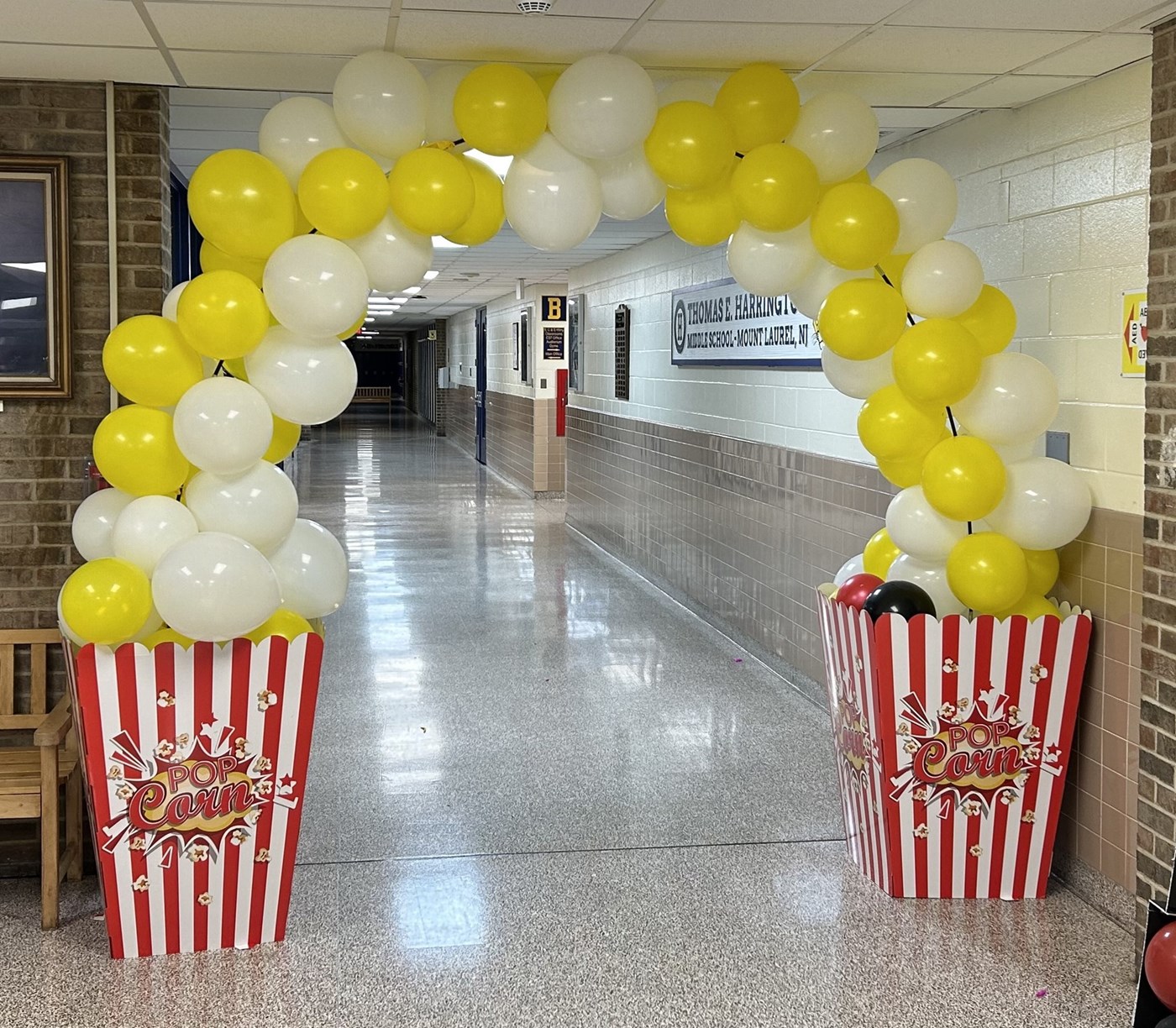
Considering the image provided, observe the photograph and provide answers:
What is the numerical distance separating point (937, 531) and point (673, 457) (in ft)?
16.3

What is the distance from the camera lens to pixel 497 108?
10.7ft

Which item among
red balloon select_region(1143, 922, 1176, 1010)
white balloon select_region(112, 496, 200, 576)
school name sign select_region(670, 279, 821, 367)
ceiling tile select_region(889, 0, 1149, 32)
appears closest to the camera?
red balloon select_region(1143, 922, 1176, 1010)

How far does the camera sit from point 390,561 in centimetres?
990

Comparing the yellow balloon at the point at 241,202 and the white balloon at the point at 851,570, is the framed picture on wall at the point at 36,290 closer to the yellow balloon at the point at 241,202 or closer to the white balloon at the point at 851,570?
the yellow balloon at the point at 241,202

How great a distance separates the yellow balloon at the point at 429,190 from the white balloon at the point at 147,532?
3.16ft

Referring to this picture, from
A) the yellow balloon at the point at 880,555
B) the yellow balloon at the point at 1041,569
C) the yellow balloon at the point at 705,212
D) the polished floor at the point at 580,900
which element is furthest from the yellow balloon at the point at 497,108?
the polished floor at the point at 580,900

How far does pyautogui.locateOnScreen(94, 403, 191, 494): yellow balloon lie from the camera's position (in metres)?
3.18

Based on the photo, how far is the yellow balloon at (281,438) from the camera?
3521 mm

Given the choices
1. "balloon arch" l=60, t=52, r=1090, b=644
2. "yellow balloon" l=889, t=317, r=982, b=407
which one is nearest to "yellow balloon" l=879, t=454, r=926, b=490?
"balloon arch" l=60, t=52, r=1090, b=644

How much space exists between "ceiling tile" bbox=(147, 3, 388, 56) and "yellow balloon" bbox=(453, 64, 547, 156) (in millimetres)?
272

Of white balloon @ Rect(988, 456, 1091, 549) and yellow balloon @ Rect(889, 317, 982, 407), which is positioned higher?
yellow balloon @ Rect(889, 317, 982, 407)

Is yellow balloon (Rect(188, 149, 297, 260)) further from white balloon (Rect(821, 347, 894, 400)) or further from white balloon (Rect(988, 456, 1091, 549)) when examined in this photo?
white balloon (Rect(988, 456, 1091, 549))

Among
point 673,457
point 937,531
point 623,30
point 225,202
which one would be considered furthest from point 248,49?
point 673,457

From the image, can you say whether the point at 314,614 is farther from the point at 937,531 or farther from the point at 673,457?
the point at 673,457
